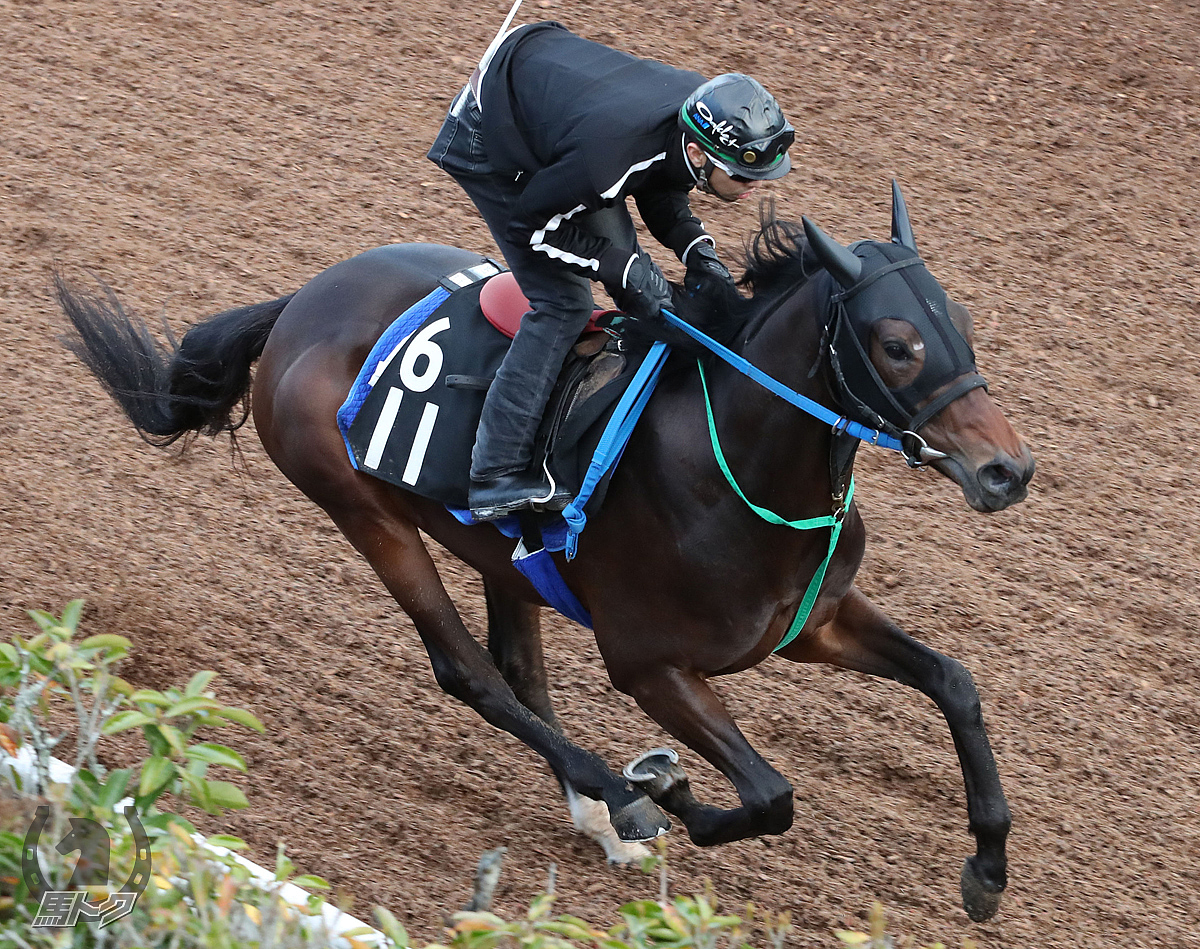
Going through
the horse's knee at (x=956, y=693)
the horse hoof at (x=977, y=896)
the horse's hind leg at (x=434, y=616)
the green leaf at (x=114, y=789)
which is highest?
the green leaf at (x=114, y=789)

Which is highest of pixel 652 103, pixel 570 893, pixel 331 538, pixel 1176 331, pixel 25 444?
pixel 652 103

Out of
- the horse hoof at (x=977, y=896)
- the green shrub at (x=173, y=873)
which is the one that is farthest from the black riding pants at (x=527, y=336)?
the horse hoof at (x=977, y=896)

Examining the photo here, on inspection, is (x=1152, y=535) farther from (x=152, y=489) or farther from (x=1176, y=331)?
(x=152, y=489)

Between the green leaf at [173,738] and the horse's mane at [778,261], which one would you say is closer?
the green leaf at [173,738]

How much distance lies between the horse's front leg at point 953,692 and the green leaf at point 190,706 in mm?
2015

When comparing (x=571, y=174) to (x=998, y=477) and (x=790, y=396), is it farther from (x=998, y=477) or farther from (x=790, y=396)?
(x=998, y=477)

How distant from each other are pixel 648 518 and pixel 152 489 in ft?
9.27

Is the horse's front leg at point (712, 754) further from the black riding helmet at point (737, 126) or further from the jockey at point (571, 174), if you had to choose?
the black riding helmet at point (737, 126)

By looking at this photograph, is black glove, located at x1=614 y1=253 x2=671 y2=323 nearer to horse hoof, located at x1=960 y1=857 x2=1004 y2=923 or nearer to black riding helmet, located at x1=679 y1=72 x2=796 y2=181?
black riding helmet, located at x1=679 y1=72 x2=796 y2=181

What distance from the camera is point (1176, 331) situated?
21.3 ft

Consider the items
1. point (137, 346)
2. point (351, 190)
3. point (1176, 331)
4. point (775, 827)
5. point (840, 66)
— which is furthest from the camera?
point (840, 66)

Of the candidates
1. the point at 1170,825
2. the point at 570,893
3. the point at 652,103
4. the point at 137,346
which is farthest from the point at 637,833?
the point at 137,346

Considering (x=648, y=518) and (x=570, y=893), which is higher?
(x=648, y=518)

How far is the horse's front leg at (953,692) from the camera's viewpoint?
3746 millimetres
